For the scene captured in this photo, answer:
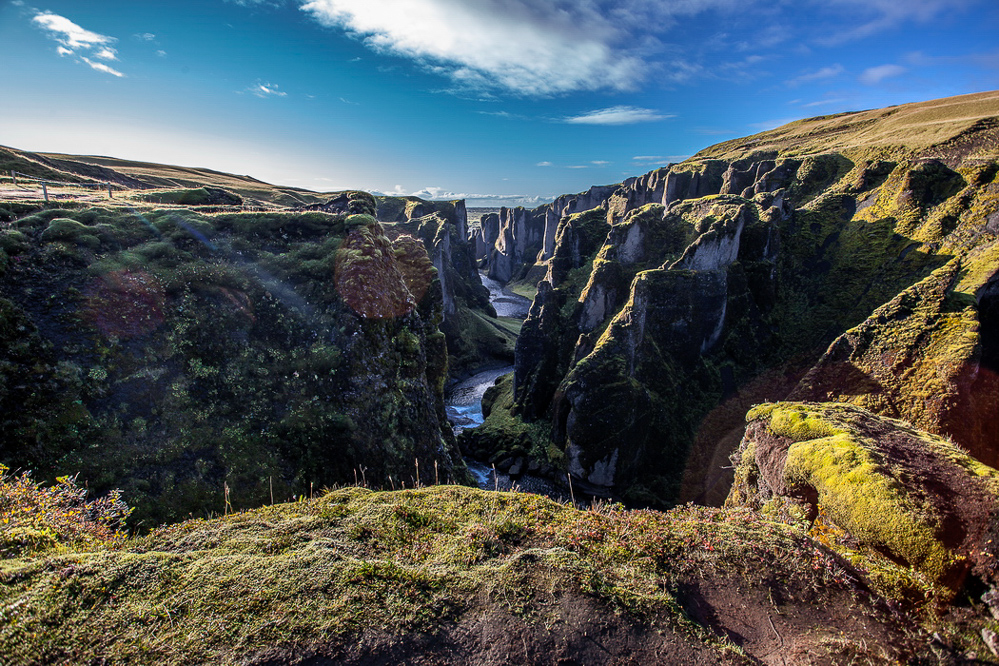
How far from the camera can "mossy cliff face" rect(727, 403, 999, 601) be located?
7871 mm

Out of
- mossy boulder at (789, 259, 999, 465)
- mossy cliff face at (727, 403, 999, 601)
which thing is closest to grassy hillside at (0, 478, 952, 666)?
mossy cliff face at (727, 403, 999, 601)

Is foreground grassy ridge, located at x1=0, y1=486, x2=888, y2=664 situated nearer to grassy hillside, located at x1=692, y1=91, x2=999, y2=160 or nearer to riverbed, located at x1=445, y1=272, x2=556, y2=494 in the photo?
riverbed, located at x1=445, y1=272, x2=556, y2=494

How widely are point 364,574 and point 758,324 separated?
38.2 meters

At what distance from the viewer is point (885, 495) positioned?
920 centimetres

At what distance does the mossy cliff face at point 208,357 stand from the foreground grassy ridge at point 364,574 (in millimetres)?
6183

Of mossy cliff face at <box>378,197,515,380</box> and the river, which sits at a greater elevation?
mossy cliff face at <box>378,197,515,380</box>

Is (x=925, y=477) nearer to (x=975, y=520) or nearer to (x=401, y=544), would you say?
(x=975, y=520)

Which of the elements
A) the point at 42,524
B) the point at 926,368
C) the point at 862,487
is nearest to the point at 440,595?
the point at 42,524

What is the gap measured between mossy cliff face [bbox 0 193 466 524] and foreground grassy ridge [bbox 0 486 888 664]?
618 centimetres

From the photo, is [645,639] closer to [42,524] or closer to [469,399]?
[42,524]

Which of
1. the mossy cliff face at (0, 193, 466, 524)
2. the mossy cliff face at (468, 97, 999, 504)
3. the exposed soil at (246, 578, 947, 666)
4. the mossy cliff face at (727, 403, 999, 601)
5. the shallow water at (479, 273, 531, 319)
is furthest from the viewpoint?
the shallow water at (479, 273, 531, 319)

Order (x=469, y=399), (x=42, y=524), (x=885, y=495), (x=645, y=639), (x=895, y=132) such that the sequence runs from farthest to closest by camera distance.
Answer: (x=895, y=132), (x=469, y=399), (x=885, y=495), (x=42, y=524), (x=645, y=639)

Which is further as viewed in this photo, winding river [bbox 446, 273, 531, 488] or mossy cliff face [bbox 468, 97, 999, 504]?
winding river [bbox 446, 273, 531, 488]

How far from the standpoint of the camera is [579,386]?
31.6m
